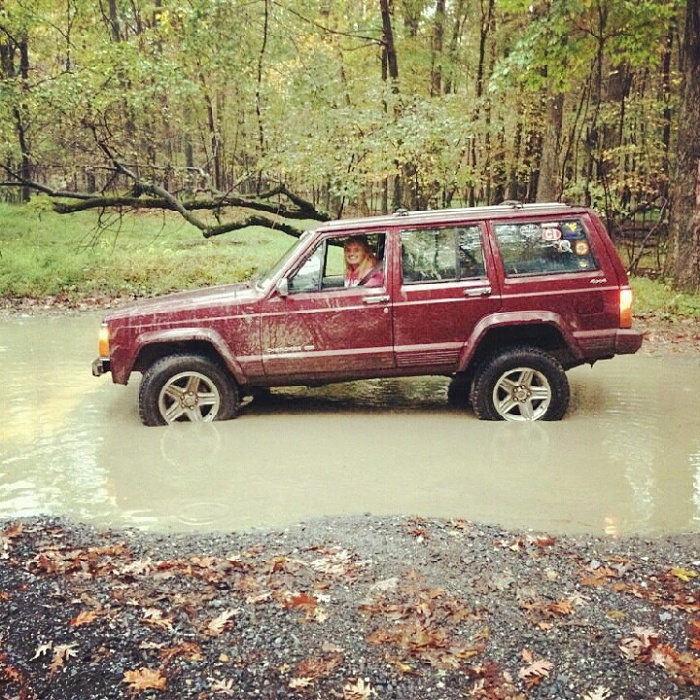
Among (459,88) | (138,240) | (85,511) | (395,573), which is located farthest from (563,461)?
(459,88)

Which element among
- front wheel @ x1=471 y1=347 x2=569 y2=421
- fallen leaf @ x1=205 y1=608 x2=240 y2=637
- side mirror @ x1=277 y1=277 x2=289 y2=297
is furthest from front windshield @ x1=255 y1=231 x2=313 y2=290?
fallen leaf @ x1=205 y1=608 x2=240 y2=637

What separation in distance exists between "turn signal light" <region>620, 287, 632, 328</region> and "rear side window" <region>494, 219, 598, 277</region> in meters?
0.43

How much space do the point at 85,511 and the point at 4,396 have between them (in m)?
3.75

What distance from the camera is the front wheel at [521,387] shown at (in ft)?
23.8

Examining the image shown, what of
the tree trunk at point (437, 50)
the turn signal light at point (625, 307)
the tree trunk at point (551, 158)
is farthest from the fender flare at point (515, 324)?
the tree trunk at point (437, 50)

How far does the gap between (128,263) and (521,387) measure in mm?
12939

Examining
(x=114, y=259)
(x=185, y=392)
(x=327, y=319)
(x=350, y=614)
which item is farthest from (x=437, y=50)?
(x=350, y=614)

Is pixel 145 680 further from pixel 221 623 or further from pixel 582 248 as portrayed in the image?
pixel 582 248

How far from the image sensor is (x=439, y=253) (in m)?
7.40

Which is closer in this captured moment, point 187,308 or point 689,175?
point 187,308

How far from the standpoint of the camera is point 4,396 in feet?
28.2

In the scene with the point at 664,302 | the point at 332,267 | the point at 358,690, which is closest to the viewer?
the point at 358,690

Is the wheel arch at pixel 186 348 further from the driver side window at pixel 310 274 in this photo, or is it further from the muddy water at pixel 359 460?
the driver side window at pixel 310 274

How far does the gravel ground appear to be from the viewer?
325 cm
